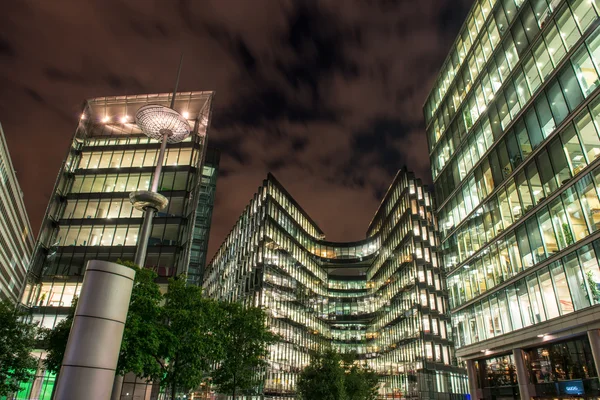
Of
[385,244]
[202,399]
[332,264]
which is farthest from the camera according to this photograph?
[332,264]

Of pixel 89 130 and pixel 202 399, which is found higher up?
pixel 89 130

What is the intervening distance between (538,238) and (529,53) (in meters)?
14.2

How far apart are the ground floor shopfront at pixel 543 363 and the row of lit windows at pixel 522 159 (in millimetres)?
8726

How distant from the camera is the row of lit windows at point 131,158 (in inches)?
2207

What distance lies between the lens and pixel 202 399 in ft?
276

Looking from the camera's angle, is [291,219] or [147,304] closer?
[147,304]

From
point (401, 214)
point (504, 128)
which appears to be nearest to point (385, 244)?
point (401, 214)

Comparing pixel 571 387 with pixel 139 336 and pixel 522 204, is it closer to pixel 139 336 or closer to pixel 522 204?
pixel 522 204

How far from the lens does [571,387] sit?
26219 mm

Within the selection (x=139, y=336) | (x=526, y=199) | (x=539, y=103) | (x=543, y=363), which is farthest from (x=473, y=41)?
(x=139, y=336)

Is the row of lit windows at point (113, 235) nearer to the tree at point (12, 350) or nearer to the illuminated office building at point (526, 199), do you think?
the tree at point (12, 350)

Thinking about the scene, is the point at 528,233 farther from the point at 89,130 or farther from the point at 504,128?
the point at 89,130

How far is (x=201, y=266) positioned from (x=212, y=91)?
29.7m

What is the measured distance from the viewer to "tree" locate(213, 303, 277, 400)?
119 ft
